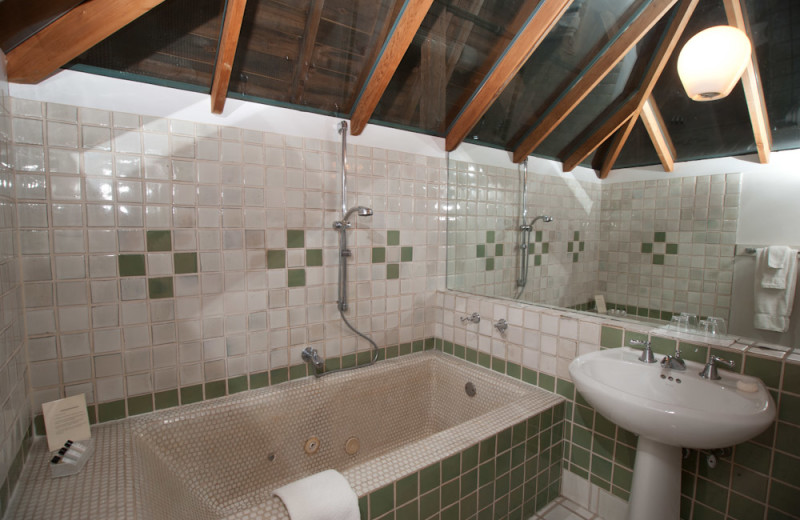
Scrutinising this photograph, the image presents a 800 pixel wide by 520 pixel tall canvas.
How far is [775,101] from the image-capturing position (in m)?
1.52

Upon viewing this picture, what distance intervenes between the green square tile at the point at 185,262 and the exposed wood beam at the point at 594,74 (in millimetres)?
2061

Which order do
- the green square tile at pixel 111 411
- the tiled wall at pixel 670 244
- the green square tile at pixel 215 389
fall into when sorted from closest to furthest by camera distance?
the green square tile at pixel 111 411
the green square tile at pixel 215 389
the tiled wall at pixel 670 244

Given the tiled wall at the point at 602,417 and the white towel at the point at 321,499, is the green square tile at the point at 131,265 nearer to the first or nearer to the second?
the white towel at the point at 321,499

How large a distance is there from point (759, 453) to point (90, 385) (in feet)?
7.86

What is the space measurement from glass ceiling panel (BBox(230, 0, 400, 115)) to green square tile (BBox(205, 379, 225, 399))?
1325mm

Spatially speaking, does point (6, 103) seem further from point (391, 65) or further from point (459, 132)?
point (459, 132)

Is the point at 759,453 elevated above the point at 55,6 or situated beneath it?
situated beneath

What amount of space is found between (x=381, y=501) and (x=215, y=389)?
980 millimetres

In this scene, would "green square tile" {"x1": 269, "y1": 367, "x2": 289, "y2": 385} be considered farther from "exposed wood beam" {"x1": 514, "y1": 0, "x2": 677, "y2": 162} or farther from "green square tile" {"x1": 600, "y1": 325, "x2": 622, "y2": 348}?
"exposed wood beam" {"x1": 514, "y1": 0, "x2": 677, "y2": 162}

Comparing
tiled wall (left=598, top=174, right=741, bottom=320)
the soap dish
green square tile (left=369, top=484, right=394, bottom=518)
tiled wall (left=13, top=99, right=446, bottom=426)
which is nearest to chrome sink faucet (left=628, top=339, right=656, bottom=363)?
tiled wall (left=598, top=174, right=741, bottom=320)

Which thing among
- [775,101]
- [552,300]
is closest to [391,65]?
[552,300]

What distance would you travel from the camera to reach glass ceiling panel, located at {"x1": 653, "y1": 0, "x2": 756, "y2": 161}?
1596 mm

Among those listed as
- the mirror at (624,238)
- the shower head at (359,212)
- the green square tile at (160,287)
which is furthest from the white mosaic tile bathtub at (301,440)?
the shower head at (359,212)

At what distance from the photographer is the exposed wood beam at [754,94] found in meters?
1.51
